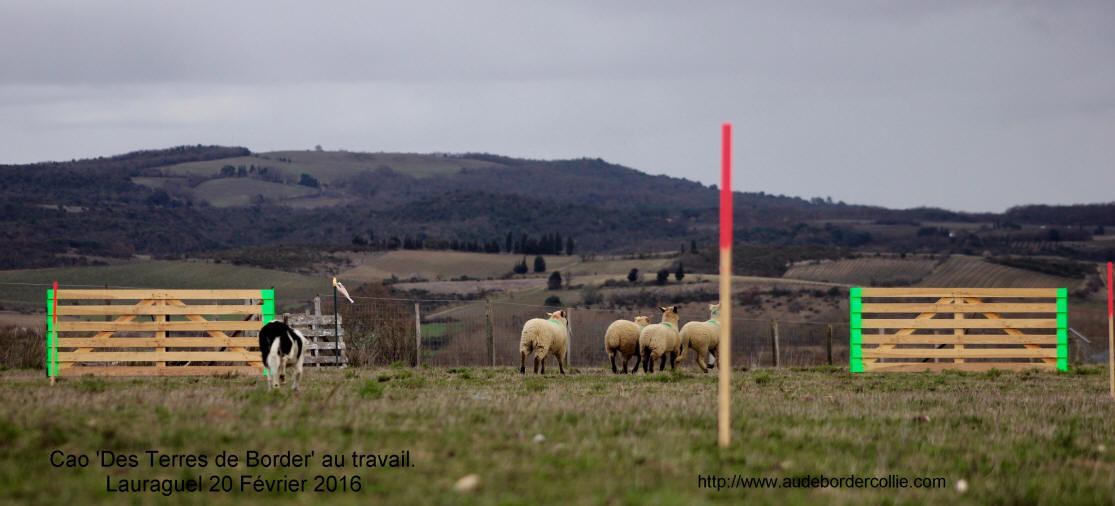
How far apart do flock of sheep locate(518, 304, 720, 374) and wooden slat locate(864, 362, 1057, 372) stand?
378 cm

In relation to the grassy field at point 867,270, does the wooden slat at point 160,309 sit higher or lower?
higher

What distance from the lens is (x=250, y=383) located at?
15766mm

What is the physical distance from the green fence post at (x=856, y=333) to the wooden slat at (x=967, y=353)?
8.1 inches

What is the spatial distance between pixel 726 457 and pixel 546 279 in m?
102

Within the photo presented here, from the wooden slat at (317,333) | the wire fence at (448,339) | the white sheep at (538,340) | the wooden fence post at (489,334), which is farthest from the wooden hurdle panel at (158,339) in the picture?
the wooden fence post at (489,334)

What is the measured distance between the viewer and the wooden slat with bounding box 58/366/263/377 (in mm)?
18750

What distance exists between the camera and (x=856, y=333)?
22.5 meters

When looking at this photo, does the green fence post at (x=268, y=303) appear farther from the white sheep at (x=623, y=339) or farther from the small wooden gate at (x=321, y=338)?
the white sheep at (x=623, y=339)

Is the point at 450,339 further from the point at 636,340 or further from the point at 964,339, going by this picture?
the point at 964,339

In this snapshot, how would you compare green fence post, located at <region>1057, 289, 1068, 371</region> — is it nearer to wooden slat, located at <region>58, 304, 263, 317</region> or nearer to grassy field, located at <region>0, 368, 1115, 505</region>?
grassy field, located at <region>0, 368, 1115, 505</region>

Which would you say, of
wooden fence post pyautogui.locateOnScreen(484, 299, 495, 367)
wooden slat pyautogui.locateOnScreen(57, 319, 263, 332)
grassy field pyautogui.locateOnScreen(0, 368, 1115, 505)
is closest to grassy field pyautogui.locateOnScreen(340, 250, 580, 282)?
wooden fence post pyautogui.locateOnScreen(484, 299, 495, 367)

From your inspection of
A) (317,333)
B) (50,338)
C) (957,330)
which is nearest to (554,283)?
(317,333)

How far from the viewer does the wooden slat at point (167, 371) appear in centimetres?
1875

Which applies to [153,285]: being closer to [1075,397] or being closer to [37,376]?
[37,376]
